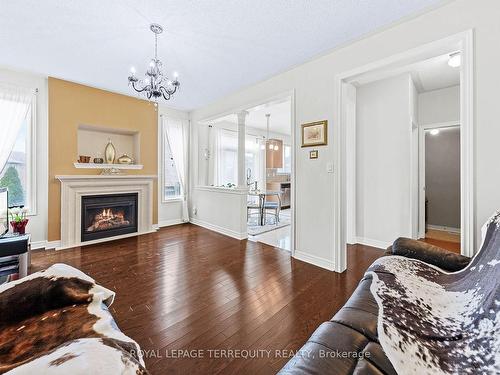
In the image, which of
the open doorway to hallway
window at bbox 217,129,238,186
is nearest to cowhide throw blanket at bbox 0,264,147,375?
the open doorway to hallway

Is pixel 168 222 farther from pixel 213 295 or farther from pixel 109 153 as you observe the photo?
pixel 213 295

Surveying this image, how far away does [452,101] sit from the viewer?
3928mm

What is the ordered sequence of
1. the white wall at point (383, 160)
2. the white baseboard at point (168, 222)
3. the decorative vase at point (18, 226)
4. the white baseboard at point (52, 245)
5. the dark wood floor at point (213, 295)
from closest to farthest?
1. the dark wood floor at point (213, 295)
2. the decorative vase at point (18, 226)
3. the white wall at point (383, 160)
4. the white baseboard at point (52, 245)
5. the white baseboard at point (168, 222)

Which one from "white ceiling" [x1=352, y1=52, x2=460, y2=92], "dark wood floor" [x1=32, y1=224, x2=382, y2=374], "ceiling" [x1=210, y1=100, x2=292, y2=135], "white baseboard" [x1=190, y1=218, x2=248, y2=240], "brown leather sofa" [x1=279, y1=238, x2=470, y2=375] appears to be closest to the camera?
"brown leather sofa" [x1=279, y1=238, x2=470, y2=375]

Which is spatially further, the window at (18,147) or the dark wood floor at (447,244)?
the dark wood floor at (447,244)

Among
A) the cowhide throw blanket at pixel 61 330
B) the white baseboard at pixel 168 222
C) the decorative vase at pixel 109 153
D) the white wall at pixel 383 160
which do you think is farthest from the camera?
the white baseboard at pixel 168 222

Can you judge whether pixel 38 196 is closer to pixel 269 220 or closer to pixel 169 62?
pixel 169 62

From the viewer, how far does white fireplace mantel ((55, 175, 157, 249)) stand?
3.65m

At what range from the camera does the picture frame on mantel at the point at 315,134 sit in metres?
2.84

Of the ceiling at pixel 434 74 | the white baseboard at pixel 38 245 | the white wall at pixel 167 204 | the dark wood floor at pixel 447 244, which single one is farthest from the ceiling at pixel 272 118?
the white baseboard at pixel 38 245

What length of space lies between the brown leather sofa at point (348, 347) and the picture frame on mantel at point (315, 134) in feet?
6.56

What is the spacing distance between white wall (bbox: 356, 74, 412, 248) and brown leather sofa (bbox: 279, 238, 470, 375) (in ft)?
9.31

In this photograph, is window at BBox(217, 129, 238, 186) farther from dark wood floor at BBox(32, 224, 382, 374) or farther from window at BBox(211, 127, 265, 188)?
dark wood floor at BBox(32, 224, 382, 374)

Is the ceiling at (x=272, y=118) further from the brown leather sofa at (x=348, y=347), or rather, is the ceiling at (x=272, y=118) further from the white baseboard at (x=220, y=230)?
the brown leather sofa at (x=348, y=347)
